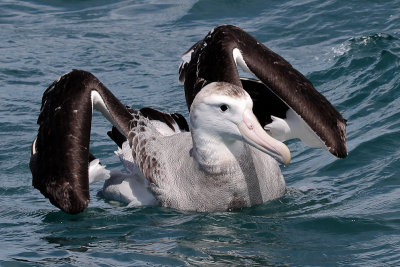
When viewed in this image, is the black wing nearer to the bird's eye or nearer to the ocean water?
the ocean water

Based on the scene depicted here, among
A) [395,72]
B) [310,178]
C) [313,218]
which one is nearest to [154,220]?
[313,218]

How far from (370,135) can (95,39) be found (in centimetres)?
732

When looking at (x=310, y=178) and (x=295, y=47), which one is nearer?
(x=310, y=178)

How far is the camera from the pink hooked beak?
27.5 feet

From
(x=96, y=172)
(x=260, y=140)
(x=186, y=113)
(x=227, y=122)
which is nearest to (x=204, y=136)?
(x=227, y=122)

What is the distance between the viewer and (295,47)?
635 inches

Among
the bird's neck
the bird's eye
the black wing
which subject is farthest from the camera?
the black wing

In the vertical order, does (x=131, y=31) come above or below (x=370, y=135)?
above

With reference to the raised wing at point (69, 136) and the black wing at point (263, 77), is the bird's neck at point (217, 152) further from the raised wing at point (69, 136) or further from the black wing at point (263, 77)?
the raised wing at point (69, 136)

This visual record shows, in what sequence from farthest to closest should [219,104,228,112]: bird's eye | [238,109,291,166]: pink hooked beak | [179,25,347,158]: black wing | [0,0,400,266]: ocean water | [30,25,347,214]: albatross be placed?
[179,25,347,158]: black wing → [30,25,347,214]: albatross → [219,104,228,112]: bird's eye → [238,109,291,166]: pink hooked beak → [0,0,400,266]: ocean water

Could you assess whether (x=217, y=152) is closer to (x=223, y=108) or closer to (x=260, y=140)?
(x=223, y=108)

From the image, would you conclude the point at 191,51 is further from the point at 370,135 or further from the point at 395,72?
the point at 395,72

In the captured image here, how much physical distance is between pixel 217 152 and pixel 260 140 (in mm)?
707

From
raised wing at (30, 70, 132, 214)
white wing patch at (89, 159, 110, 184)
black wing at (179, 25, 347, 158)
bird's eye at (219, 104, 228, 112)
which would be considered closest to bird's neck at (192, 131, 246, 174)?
bird's eye at (219, 104, 228, 112)
